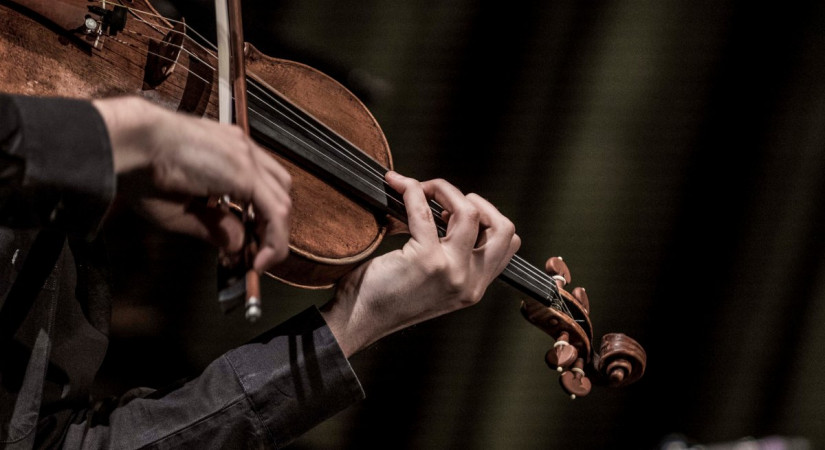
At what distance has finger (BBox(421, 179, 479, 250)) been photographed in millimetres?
843

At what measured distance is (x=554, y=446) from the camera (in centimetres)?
148

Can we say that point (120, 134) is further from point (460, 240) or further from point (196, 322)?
point (196, 322)

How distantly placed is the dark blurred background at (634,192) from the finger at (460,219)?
1.73 ft

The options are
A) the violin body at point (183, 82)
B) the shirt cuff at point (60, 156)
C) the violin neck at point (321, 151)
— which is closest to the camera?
the shirt cuff at point (60, 156)

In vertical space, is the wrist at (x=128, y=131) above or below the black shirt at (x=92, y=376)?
above

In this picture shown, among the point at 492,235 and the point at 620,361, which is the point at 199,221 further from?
the point at 620,361

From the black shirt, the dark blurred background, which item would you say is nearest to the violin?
the black shirt

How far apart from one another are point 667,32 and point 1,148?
4.34 feet

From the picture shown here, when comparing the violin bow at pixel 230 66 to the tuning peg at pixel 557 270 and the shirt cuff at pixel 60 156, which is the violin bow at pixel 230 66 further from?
the tuning peg at pixel 557 270

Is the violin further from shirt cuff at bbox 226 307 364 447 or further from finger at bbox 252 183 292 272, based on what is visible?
finger at bbox 252 183 292 272

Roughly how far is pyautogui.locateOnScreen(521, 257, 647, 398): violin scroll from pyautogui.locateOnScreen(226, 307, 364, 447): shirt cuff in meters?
0.29

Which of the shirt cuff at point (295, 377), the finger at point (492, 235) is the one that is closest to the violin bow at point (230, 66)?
the shirt cuff at point (295, 377)

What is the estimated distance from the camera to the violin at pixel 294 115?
0.67m

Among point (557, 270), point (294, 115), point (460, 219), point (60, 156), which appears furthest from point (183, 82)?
point (557, 270)
